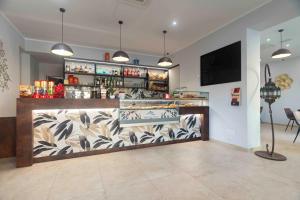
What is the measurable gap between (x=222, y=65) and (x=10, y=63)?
5806mm

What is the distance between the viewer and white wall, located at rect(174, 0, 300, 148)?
11.0 ft

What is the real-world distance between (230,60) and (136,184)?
384 cm

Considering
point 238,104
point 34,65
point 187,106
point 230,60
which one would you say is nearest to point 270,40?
point 230,60

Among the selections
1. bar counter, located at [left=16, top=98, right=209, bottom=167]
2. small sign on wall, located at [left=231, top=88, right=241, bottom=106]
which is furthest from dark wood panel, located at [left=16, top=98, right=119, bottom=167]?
small sign on wall, located at [left=231, top=88, right=241, bottom=106]

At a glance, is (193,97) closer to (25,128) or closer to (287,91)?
(25,128)

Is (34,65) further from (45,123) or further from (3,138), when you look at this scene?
(45,123)

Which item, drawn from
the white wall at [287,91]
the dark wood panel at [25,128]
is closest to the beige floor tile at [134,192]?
the dark wood panel at [25,128]

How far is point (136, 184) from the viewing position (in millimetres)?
2283

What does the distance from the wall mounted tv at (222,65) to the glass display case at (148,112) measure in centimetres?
144

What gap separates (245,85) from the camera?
3805 mm

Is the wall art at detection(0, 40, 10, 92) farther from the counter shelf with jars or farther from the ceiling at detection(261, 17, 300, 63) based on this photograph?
the ceiling at detection(261, 17, 300, 63)

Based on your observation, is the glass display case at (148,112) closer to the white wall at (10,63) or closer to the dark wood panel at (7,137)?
the dark wood panel at (7,137)

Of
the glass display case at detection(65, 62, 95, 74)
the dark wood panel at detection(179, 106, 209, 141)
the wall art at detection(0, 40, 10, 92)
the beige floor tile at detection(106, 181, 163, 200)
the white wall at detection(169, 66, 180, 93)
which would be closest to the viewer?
the beige floor tile at detection(106, 181, 163, 200)

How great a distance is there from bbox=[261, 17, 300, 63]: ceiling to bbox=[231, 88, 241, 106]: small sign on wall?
226 cm
